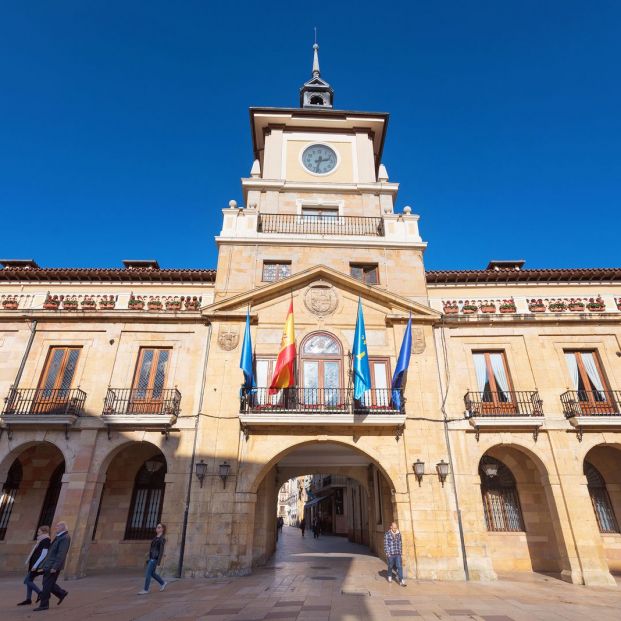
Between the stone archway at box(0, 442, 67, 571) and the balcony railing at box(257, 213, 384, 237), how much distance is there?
1119 cm

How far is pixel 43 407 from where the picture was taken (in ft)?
41.5

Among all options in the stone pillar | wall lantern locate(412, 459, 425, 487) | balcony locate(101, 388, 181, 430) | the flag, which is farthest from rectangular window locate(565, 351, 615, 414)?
the stone pillar

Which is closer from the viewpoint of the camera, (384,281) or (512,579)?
(512,579)

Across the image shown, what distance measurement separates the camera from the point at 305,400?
1251 centimetres

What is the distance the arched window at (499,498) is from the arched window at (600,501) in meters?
2.57

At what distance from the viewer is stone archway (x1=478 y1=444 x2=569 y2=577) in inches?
485

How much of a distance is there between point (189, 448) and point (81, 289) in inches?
337

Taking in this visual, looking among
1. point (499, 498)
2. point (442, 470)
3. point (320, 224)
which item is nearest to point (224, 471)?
point (442, 470)

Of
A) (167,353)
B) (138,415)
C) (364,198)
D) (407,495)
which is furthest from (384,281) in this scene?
(138,415)

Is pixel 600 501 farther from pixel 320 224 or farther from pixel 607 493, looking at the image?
pixel 320 224

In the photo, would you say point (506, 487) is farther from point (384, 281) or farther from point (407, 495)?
point (384, 281)

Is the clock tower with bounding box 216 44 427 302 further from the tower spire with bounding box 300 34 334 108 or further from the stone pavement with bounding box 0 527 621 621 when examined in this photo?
the stone pavement with bounding box 0 527 621 621

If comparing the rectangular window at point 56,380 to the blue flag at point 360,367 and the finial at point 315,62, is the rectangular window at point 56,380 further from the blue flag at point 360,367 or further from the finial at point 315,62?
the finial at point 315,62

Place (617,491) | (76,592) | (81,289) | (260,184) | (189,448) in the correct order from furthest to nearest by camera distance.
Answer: (260,184) < (81,289) < (617,491) < (189,448) < (76,592)
